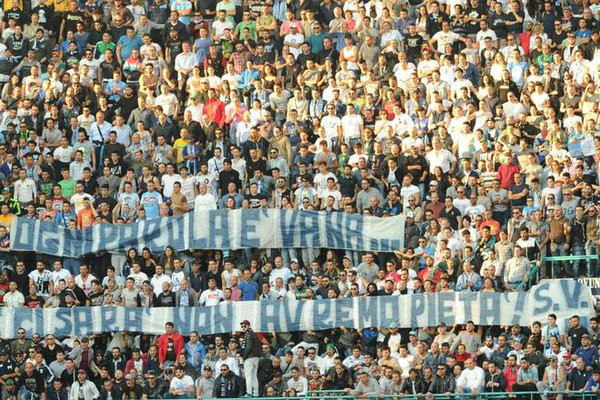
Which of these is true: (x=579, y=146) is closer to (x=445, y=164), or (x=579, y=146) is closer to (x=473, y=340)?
(x=445, y=164)

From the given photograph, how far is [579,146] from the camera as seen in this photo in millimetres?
35906

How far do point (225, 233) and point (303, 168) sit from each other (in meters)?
2.16

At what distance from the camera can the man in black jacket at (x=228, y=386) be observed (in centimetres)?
3209

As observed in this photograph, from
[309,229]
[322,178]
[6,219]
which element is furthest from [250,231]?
[6,219]

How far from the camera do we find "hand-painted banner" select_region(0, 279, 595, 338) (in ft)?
106

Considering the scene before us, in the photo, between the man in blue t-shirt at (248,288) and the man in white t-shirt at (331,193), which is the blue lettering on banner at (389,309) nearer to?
the man in blue t-shirt at (248,288)

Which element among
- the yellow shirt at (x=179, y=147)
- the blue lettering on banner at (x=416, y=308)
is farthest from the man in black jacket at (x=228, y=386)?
the yellow shirt at (x=179, y=147)

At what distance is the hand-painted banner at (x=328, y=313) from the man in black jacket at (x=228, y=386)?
1.66m

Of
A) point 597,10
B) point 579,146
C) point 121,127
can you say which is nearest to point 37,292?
point 121,127

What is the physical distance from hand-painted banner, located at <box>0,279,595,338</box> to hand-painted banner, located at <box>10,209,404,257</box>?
1.72m

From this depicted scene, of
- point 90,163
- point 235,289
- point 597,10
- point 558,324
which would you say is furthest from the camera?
point 597,10

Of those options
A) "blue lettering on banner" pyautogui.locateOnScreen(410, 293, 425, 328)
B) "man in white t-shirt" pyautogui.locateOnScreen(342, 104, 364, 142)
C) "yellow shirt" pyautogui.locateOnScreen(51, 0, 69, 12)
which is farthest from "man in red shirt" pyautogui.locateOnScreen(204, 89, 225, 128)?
"blue lettering on banner" pyautogui.locateOnScreen(410, 293, 425, 328)

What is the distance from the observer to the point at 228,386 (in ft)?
105

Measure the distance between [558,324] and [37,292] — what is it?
9342mm
